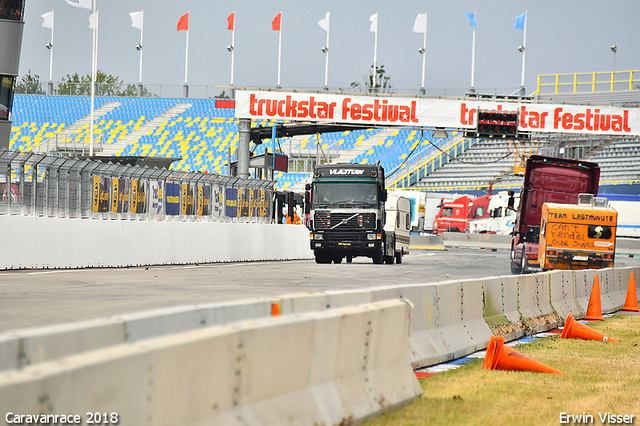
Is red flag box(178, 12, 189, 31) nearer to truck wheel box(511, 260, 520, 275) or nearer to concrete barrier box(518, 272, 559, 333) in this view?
truck wheel box(511, 260, 520, 275)

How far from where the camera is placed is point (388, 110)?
4178 centimetres

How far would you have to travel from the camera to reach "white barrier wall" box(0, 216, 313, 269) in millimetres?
19547

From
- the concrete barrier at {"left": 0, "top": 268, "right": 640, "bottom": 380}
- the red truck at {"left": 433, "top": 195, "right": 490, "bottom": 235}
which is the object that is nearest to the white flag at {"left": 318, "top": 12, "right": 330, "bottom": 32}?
the red truck at {"left": 433, "top": 195, "right": 490, "bottom": 235}

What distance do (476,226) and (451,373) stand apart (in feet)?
160

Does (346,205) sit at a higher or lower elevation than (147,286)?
higher

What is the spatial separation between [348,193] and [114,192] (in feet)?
30.0

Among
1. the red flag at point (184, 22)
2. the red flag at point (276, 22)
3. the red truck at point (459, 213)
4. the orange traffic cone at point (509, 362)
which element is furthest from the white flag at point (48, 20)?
the orange traffic cone at point (509, 362)

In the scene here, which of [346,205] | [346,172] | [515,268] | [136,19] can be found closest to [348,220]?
[346,205]

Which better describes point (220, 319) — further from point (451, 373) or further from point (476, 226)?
point (476, 226)

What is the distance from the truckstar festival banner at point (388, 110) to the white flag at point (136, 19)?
87.5 ft

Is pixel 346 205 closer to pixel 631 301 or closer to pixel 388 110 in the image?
pixel 631 301

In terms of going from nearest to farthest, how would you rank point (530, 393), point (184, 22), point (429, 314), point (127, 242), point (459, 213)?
point (530, 393)
point (429, 314)
point (127, 242)
point (459, 213)
point (184, 22)

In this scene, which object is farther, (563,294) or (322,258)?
(322,258)

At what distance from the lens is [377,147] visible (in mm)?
69188
